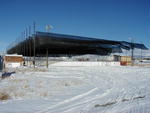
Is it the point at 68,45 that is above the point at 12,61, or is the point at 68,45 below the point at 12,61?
above

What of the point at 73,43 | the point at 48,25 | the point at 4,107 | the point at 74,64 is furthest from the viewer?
the point at 73,43

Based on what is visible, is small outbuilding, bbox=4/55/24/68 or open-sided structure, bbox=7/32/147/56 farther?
open-sided structure, bbox=7/32/147/56

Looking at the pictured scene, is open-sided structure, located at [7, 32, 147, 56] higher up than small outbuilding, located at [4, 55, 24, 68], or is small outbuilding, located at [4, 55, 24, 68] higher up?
open-sided structure, located at [7, 32, 147, 56]

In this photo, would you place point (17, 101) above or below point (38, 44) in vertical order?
below

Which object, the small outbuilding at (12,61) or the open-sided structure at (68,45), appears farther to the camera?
→ the open-sided structure at (68,45)

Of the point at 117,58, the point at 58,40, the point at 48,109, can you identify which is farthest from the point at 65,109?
the point at 117,58

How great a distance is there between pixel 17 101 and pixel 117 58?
7385cm

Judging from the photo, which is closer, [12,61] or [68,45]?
[12,61]

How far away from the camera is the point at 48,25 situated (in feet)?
154

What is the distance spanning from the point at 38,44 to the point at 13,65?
17032mm

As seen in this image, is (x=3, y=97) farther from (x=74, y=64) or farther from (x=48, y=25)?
(x=74, y=64)

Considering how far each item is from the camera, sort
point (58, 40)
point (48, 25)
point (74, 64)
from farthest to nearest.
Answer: point (58, 40)
point (74, 64)
point (48, 25)

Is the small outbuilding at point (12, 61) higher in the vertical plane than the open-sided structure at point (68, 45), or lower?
lower

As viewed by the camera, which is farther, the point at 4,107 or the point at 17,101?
the point at 17,101
